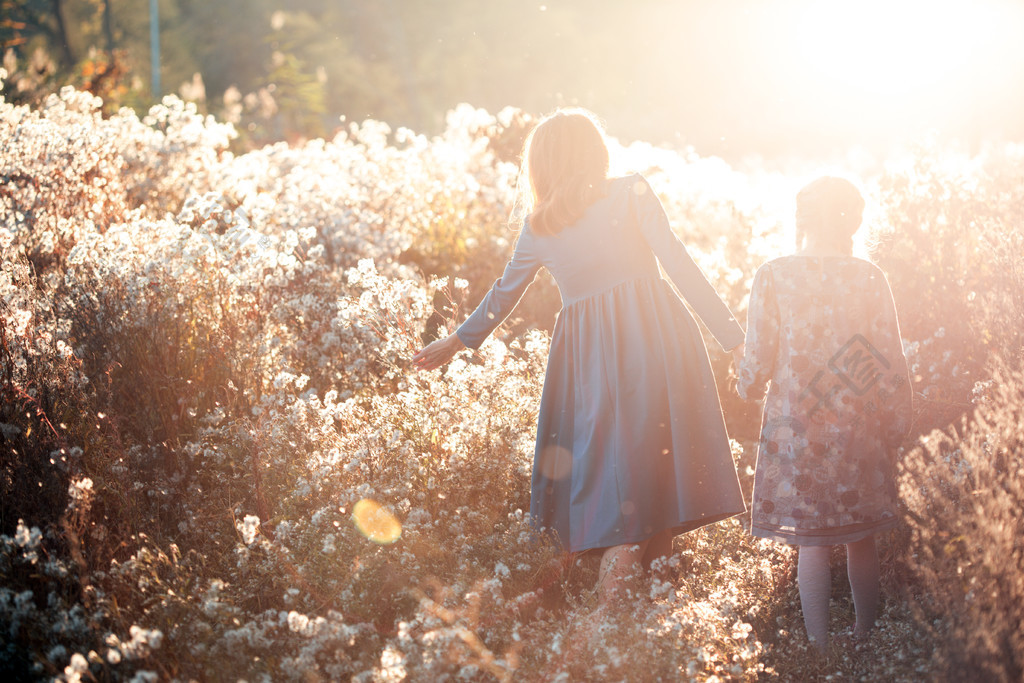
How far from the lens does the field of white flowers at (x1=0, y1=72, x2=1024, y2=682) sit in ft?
7.60

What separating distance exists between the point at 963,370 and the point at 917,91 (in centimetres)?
2989

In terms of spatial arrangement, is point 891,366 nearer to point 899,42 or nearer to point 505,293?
point 505,293

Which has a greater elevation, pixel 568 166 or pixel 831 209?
pixel 568 166

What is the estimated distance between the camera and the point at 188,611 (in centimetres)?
246

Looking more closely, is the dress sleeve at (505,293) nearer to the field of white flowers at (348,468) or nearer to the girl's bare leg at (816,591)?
the field of white flowers at (348,468)

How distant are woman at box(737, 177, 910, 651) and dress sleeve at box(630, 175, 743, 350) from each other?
0.12 meters

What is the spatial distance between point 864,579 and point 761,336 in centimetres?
99

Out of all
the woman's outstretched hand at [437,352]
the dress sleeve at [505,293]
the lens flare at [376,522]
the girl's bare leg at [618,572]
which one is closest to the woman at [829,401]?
the girl's bare leg at [618,572]

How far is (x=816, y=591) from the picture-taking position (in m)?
2.84

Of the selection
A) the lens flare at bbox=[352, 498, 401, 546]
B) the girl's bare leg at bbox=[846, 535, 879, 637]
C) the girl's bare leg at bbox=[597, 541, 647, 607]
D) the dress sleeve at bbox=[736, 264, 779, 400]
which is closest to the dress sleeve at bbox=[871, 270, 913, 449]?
the dress sleeve at bbox=[736, 264, 779, 400]

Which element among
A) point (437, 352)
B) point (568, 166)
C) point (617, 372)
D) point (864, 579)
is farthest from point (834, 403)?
point (437, 352)

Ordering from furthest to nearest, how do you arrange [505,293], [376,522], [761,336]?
[505,293], [376,522], [761,336]

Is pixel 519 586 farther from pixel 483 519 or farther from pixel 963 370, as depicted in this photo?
pixel 963 370

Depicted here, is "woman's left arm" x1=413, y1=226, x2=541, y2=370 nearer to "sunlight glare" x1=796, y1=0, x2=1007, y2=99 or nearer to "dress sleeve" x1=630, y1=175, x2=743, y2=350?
"dress sleeve" x1=630, y1=175, x2=743, y2=350
